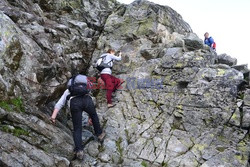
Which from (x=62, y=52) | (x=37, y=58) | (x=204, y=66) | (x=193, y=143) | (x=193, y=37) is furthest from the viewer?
(x=193, y=37)

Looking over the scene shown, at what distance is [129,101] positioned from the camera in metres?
14.2

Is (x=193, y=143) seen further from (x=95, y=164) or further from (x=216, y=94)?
(x=95, y=164)

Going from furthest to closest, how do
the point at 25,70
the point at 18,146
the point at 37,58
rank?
the point at 37,58
the point at 25,70
the point at 18,146

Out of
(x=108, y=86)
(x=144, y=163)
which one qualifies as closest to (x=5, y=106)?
(x=108, y=86)

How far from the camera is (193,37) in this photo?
1738cm

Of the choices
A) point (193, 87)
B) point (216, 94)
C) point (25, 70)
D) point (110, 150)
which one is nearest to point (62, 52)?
point (25, 70)

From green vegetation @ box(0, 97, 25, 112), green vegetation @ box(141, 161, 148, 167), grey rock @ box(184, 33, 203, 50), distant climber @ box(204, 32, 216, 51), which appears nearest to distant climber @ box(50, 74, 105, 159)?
green vegetation @ box(0, 97, 25, 112)

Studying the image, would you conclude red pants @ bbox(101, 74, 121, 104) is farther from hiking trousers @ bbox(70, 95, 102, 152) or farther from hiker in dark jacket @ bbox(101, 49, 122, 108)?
hiking trousers @ bbox(70, 95, 102, 152)

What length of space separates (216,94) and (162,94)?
3102 mm

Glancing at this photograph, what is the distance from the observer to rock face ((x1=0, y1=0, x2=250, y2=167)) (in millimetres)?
10266

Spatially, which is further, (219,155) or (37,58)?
(37,58)


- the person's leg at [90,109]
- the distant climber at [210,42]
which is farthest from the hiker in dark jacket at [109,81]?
the distant climber at [210,42]

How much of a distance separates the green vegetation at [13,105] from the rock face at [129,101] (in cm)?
4

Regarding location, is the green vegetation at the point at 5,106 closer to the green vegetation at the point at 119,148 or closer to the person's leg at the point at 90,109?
the person's leg at the point at 90,109
